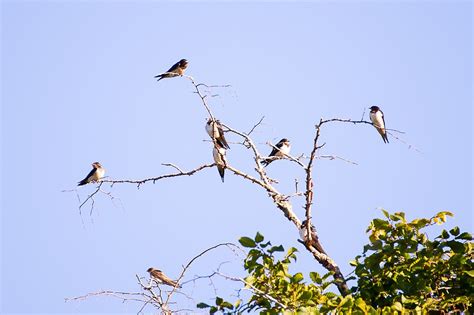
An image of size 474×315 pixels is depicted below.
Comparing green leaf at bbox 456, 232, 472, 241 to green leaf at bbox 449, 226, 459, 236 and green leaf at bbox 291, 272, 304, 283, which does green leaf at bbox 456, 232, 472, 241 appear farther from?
green leaf at bbox 291, 272, 304, 283

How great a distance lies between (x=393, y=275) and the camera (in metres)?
6.31

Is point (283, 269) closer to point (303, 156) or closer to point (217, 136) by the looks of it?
point (303, 156)

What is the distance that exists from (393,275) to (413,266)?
0.18 m

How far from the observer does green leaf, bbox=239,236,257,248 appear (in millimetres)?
6035

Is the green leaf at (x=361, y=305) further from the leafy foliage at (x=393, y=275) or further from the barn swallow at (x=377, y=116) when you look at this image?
the barn swallow at (x=377, y=116)

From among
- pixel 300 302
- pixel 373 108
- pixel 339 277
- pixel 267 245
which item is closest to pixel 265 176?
pixel 339 277

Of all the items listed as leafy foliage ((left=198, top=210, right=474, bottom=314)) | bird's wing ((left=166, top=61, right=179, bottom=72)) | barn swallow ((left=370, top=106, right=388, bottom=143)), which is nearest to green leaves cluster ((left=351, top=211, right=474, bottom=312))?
leafy foliage ((left=198, top=210, right=474, bottom=314))

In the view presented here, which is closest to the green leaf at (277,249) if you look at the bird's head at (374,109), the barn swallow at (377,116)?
the barn swallow at (377,116)

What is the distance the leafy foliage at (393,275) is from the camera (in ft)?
19.2

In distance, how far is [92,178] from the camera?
550 inches

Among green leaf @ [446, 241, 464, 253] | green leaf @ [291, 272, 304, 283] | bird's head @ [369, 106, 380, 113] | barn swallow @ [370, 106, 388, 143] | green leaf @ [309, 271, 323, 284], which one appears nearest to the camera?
green leaf @ [291, 272, 304, 283]

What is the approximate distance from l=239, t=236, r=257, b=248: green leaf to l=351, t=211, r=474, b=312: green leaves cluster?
934 mm

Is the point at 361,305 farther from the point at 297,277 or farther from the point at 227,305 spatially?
the point at 227,305

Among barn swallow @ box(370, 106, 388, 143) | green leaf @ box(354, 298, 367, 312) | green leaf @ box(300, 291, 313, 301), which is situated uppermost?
barn swallow @ box(370, 106, 388, 143)
